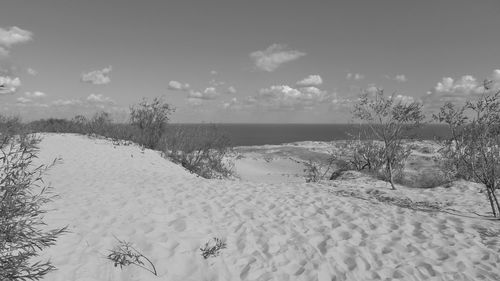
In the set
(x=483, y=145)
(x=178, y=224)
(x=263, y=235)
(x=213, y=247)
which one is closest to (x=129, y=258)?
(x=213, y=247)

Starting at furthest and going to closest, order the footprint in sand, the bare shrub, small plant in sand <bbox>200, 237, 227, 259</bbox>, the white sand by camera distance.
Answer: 1. the bare shrub
2. the footprint in sand
3. small plant in sand <bbox>200, 237, 227, 259</bbox>
4. the white sand

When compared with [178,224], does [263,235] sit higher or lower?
lower

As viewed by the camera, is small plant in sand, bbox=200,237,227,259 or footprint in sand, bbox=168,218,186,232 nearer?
small plant in sand, bbox=200,237,227,259

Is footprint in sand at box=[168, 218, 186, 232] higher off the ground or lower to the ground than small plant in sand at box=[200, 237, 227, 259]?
higher

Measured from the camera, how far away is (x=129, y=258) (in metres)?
5.62

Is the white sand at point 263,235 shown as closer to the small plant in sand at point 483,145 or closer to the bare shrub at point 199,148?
the small plant in sand at point 483,145

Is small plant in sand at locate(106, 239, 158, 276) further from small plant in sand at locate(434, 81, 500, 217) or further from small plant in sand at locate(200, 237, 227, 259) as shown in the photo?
small plant in sand at locate(434, 81, 500, 217)

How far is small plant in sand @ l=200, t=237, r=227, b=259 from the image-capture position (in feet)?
19.4

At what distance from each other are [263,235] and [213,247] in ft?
4.00

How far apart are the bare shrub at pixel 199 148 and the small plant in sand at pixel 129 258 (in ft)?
38.3

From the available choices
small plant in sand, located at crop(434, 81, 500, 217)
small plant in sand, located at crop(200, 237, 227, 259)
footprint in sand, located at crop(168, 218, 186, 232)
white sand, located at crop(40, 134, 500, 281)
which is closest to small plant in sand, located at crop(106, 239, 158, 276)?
white sand, located at crop(40, 134, 500, 281)

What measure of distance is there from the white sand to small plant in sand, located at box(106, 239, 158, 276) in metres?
0.11

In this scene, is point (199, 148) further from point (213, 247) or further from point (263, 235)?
point (213, 247)

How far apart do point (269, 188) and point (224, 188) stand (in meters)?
1.57
